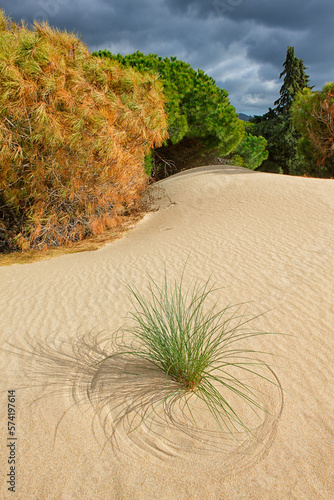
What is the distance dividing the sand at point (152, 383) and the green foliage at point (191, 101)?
30.1 feet

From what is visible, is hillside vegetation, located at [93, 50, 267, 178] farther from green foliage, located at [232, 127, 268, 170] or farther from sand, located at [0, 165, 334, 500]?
sand, located at [0, 165, 334, 500]

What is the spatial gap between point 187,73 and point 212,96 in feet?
4.66

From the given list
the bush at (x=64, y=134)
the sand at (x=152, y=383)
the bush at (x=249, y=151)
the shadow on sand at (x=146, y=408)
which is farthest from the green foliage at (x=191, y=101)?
the shadow on sand at (x=146, y=408)

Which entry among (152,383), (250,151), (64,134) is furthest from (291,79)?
(152,383)

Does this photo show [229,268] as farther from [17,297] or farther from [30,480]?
[30,480]

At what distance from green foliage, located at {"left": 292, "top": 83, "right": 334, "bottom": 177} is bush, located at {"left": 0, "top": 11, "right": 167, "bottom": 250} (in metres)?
10.6

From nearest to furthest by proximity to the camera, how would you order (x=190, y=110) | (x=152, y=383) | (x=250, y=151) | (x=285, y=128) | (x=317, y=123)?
1. (x=152, y=383)
2. (x=190, y=110)
3. (x=317, y=123)
4. (x=250, y=151)
5. (x=285, y=128)

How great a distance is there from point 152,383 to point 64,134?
5483 millimetres

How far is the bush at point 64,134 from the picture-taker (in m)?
6.30

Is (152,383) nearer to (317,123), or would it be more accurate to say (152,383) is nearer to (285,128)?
(317,123)

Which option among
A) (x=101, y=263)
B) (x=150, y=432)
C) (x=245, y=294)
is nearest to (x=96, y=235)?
(x=101, y=263)

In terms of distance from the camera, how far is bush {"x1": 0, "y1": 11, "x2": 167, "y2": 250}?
6297mm

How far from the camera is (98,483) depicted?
201 centimetres

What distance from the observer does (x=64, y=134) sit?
264 inches
